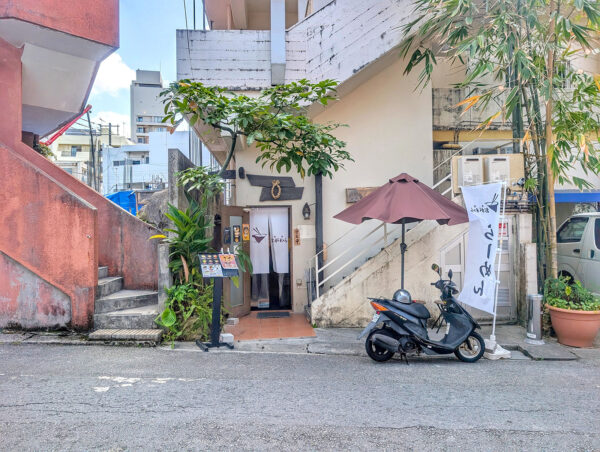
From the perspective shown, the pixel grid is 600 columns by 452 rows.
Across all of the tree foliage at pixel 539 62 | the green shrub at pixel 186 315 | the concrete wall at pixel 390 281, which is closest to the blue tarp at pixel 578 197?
the tree foliage at pixel 539 62

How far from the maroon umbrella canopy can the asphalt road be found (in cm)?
215

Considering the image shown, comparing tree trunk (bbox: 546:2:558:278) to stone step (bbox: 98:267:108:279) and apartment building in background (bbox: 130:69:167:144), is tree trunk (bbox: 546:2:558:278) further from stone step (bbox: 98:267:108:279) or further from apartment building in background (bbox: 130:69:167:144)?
apartment building in background (bbox: 130:69:167:144)

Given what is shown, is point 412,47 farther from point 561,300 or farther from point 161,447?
point 161,447

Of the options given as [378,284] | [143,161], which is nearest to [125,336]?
[378,284]

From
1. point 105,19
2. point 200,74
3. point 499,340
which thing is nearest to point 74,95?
point 105,19

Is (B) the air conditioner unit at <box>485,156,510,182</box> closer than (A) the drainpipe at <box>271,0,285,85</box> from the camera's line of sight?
Yes

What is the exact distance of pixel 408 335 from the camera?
532cm

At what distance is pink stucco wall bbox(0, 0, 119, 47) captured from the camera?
614 cm

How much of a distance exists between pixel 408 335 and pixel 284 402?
2165 mm

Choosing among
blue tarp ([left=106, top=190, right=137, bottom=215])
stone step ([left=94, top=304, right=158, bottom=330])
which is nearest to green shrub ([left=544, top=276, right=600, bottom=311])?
stone step ([left=94, top=304, right=158, bottom=330])

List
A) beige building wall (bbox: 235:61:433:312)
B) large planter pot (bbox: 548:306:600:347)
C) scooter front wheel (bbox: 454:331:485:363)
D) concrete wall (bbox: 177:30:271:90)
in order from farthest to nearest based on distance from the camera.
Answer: beige building wall (bbox: 235:61:433:312) → concrete wall (bbox: 177:30:271:90) → large planter pot (bbox: 548:306:600:347) → scooter front wheel (bbox: 454:331:485:363)

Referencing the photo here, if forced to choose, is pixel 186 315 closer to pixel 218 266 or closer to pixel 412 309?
pixel 218 266

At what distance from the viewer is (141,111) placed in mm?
45375

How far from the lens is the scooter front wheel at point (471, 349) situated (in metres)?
5.47
